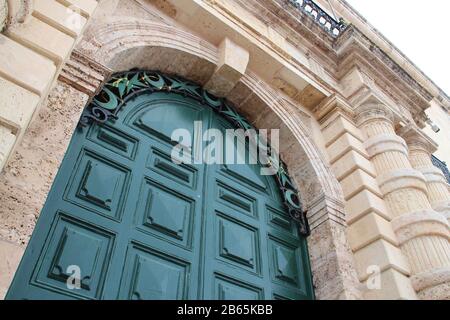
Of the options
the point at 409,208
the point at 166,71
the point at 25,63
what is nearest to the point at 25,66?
the point at 25,63

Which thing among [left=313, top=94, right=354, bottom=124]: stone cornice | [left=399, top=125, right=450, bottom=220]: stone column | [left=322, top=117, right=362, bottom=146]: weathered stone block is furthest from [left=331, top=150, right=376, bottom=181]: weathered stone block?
[left=399, top=125, right=450, bottom=220]: stone column

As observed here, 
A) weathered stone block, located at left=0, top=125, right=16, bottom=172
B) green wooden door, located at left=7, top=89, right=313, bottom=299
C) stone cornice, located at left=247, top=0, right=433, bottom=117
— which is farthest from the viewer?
stone cornice, located at left=247, top=0, right=433, bottom=117

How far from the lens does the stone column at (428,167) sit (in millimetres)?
5087

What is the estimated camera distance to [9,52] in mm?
2416

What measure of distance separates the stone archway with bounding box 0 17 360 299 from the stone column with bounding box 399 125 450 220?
1600mm

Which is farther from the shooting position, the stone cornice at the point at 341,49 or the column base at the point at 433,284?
the stone cornice at the point at 341,49

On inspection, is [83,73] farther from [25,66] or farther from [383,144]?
[383,144]

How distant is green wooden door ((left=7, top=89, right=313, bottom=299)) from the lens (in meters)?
2.54

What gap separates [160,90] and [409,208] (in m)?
2.81

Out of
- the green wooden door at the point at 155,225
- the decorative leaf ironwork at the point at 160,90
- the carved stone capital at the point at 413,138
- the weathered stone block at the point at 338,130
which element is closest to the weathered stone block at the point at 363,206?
the decorative leaf ironwork at the point at 160,90

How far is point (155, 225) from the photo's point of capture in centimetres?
304

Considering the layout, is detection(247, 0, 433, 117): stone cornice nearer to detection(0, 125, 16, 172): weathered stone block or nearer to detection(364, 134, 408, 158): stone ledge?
detection(364, 134, 408, 158): stone ledge

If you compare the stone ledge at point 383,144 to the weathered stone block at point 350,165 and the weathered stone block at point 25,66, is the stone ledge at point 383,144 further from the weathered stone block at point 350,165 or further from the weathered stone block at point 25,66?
the weathered stone block at point 25,66
